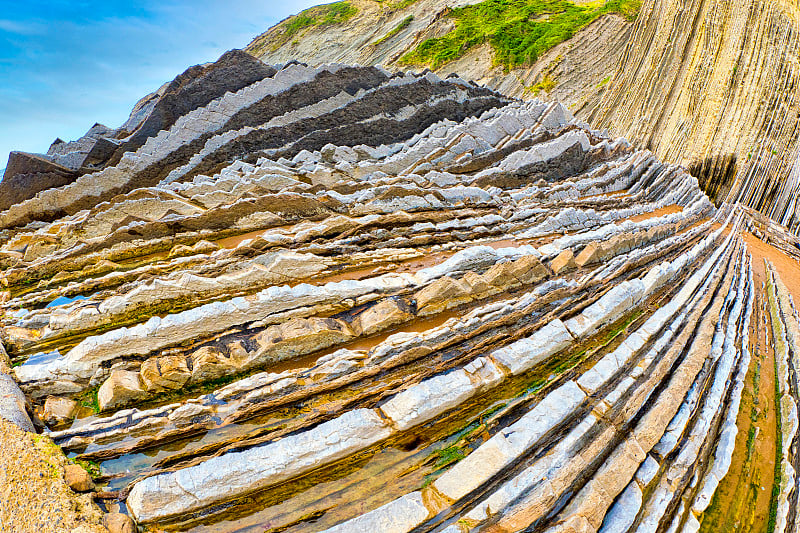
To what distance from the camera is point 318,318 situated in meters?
5.12

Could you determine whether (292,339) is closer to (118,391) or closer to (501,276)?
(118,391)

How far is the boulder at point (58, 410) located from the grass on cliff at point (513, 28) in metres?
29.9

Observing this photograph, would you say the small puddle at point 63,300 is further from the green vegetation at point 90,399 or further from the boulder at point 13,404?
the green vegetation at point 90,399

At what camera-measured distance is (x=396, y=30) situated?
3434cm

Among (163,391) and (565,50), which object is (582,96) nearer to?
(565,50)

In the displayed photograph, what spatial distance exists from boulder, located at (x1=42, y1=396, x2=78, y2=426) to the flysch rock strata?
0.10 ft

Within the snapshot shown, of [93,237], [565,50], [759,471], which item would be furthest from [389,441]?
[565,50]

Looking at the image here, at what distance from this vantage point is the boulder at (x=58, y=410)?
406 cm

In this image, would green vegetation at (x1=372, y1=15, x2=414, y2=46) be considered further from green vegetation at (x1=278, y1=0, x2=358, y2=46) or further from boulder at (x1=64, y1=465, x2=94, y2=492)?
boulder at (x1=64, y1=465, x2=94, y2=492)

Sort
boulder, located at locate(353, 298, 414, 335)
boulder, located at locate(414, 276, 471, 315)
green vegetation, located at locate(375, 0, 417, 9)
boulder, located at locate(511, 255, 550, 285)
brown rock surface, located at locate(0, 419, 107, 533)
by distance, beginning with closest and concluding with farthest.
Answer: brown rock surface, located at locate(0, 419, 107, 533), boulder, located at locate(353, 298, 414, 335), boulder, located at locate(414, 276, 471, 315), boulder, located at locate(511, 255, 550, 285), green vegetation, located at locate(375, 0, 417, 9)

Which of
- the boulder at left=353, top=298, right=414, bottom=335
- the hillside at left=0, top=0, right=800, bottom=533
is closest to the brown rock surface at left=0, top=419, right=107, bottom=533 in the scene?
the hillside at left=0, top=0, right=800, bottom=533

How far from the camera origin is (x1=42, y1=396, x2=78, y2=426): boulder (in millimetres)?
4059

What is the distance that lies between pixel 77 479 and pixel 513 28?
33.9m

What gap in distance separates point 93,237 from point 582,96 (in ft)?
81.7
